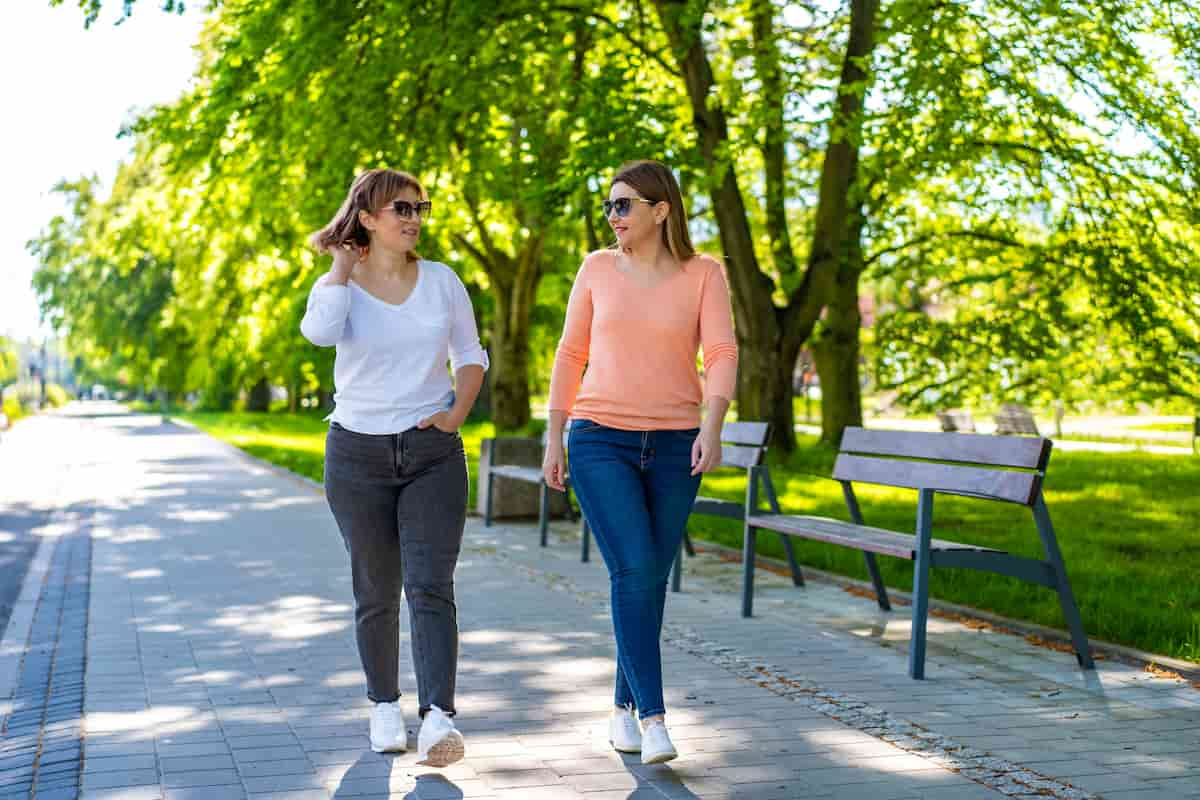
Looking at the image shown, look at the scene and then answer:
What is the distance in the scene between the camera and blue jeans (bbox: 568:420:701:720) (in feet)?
16.4

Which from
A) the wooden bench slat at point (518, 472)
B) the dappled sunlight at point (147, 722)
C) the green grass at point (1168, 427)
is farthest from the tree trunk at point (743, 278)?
the green grass at point (1168, 427)

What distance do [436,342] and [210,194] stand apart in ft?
48.4

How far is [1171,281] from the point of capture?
18438 millimetres

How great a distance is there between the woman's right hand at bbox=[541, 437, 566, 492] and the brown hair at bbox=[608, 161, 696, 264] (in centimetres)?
72

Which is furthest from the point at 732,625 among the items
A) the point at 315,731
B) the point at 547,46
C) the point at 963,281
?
the point at 963,281

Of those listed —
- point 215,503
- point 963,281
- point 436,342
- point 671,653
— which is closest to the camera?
point 436,342

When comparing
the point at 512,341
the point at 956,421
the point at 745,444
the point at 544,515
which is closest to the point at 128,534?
the point at 544,515

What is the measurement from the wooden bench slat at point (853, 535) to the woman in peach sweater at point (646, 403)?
216cm

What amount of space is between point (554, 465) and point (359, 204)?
105cm

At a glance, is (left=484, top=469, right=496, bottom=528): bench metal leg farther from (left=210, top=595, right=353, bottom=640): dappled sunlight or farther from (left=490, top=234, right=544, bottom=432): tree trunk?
(left=490, top=234, right=544, bottom=432): tree trunk

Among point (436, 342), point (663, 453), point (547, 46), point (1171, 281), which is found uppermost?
point (547, 46)

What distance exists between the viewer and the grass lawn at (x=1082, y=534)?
336 inches

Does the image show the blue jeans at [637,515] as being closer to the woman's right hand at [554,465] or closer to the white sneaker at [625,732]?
the woman's right hand at [554,465]

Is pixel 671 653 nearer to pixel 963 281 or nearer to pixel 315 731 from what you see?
pixel 315 731
